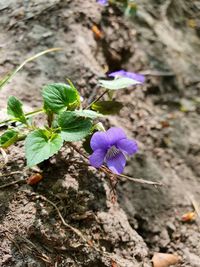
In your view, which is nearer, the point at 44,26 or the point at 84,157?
the point at 84,157

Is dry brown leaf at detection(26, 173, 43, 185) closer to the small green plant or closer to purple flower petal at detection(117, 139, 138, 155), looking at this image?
the small green plant

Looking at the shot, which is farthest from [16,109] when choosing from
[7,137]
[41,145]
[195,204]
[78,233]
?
[195,204]

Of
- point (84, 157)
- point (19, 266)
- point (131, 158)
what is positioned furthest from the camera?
point (131, 158)

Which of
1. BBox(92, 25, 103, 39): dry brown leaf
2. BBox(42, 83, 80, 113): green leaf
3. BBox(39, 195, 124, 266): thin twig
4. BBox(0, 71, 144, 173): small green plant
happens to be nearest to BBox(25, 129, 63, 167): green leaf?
BBox(0, 71, 144, 173): small green plant

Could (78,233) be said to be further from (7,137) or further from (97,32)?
(97,32)

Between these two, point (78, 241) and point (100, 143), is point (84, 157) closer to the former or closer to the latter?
point (100, 143)

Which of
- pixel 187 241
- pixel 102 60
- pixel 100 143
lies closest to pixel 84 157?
pixel 100 143

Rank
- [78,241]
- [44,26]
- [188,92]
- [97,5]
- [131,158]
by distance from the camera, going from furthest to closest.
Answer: [188,92], [97,5], [44,26], [131,158], [78,241]
